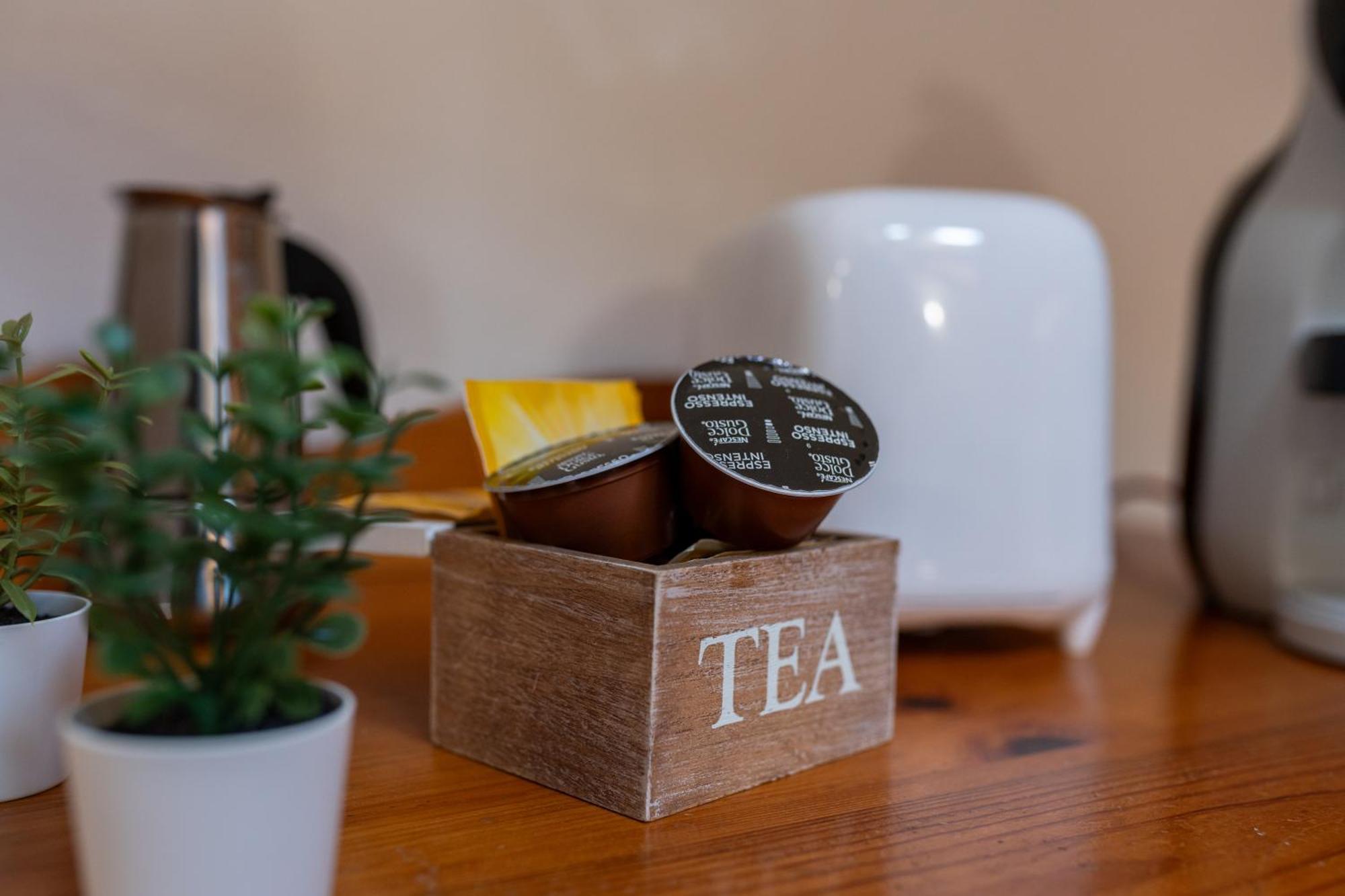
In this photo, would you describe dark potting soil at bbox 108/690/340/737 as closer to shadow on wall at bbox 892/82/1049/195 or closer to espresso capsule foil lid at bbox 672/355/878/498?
espresso capsule foil lid at bbox 672/355/878/498

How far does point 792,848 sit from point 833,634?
0.36 feet

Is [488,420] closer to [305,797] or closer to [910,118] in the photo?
[305,797]

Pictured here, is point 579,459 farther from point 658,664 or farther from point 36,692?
point 36,692

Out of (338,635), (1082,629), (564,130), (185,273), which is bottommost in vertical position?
(1082,629)

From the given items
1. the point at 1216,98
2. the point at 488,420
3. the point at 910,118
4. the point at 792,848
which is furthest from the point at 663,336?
the point at 1216,98

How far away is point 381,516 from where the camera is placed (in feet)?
1.03

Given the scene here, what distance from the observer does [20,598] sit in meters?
0.36

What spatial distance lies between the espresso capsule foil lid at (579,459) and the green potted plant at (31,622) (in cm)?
15

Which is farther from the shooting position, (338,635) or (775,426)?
(775,426)

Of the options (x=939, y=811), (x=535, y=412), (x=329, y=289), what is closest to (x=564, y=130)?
(x=329, y=289)

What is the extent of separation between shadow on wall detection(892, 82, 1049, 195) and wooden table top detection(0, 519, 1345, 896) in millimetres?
564

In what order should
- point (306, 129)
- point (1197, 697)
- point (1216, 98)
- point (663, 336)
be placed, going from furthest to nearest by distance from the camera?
point (1216, 98)
point (663, 336)
point (306, 129)
point (1197, 697)

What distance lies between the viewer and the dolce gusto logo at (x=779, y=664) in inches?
15.9

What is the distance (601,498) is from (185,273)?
A: 35 centimetres
